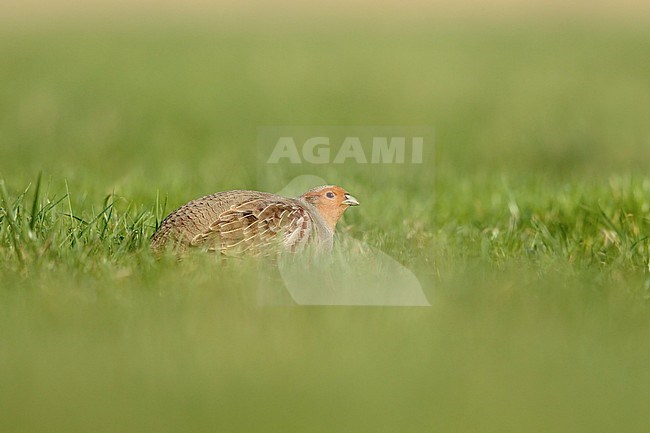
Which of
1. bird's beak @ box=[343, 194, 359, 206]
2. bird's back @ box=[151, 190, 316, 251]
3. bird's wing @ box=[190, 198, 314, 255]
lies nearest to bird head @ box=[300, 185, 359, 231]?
bird's beak @ box=[343, 194, 359, 206]

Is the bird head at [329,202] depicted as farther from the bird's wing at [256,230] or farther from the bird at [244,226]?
the bird's wing at [256,230]

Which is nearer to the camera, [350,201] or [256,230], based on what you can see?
[256,230]

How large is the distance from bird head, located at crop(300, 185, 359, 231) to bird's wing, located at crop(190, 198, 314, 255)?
0.33 m

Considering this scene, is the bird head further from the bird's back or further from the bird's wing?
the bird's wing

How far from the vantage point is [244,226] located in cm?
611

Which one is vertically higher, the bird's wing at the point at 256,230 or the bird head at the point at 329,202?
the bird head at the point at 329,202

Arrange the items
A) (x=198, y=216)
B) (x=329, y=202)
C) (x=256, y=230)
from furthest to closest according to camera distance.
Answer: (x=329, y=202) < (x=198, y=216) < (x=256, y=230)

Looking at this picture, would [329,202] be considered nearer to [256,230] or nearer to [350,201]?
[350,201]

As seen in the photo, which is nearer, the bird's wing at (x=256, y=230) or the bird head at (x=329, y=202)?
the bird's wing at (x=256, y=230)

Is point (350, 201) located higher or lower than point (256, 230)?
Answer: higher

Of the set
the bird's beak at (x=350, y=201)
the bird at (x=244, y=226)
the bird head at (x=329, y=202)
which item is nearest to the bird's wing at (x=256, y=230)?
the bird at (x=244, y=226)

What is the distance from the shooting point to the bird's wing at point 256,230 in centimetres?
609

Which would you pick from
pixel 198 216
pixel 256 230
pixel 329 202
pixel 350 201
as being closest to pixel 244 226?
pixel 256 230

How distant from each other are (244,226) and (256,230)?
0.07 m
